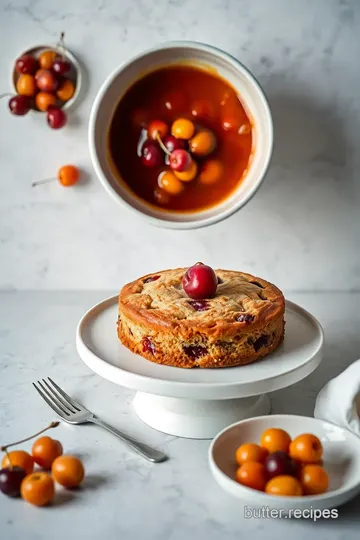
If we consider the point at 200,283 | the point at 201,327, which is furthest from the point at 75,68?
the point at 201,327

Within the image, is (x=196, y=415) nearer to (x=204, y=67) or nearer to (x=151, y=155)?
(x=151, y=155)

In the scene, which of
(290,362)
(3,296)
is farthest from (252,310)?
(3,296)

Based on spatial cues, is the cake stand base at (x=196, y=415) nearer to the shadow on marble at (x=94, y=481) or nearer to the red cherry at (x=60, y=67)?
the shadow on marble at (x=94, y=481)

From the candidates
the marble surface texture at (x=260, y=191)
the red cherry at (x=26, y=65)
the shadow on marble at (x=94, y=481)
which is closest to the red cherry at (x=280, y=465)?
the shadow on marble at (x=94, y=481)

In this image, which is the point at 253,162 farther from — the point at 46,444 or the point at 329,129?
the point at 46,444

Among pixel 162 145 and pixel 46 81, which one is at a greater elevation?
pixel 46 81

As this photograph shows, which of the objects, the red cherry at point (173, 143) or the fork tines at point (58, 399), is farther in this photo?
the red cherry at point (173, 143)

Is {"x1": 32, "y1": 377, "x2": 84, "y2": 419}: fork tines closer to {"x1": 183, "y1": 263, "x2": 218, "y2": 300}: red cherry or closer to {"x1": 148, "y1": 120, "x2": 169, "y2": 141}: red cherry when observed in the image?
{"x1": 183, "y1": 263, "x2": 218, "y2": 300}: red cherry
